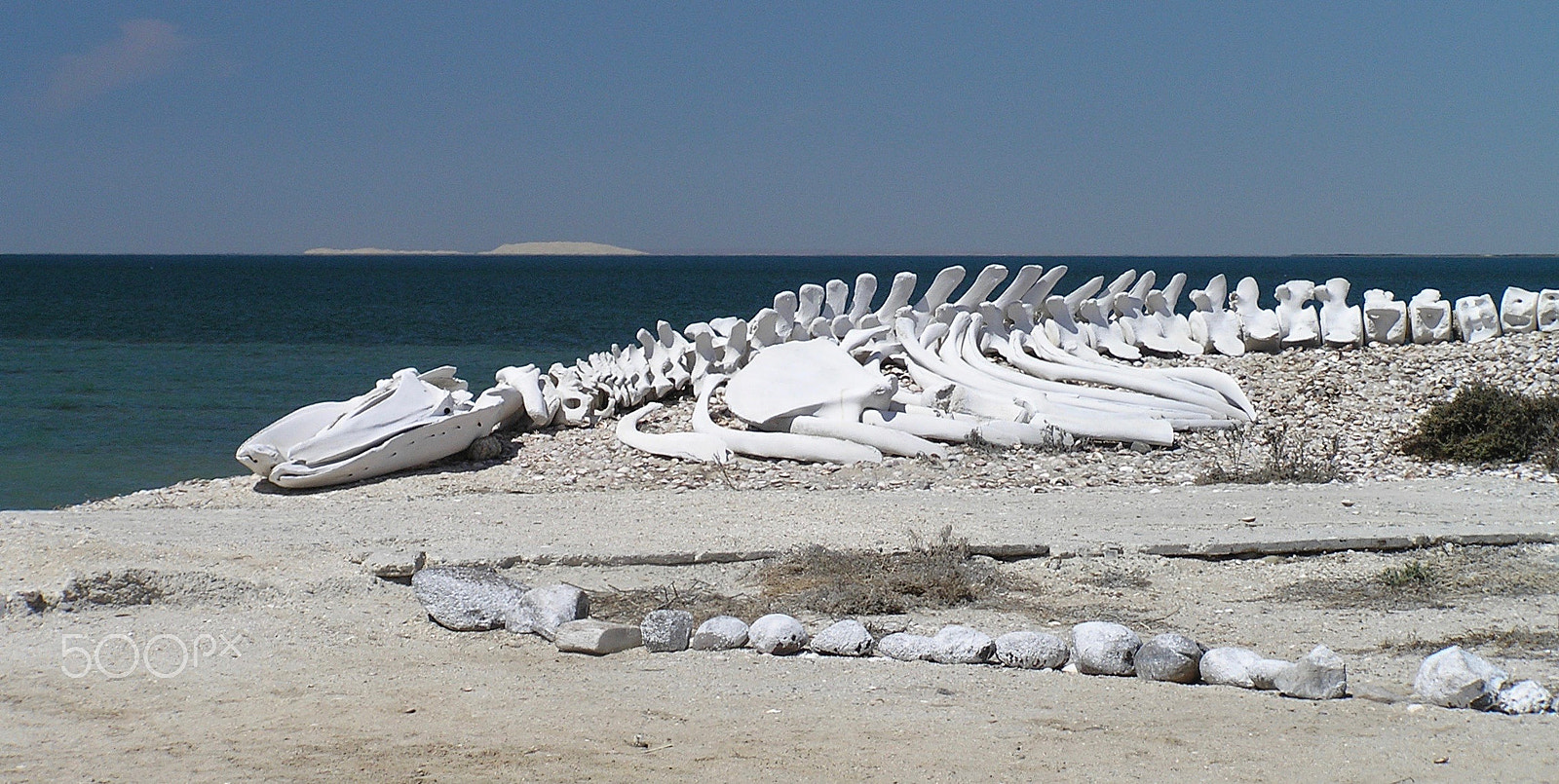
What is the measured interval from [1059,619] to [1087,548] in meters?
1.19

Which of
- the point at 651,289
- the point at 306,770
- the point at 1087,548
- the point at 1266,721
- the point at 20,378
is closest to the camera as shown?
the point at 306,770

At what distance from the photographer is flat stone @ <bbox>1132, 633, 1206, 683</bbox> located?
487cm

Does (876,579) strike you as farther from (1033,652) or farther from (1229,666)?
(1229,666)

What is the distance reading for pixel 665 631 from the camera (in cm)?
540

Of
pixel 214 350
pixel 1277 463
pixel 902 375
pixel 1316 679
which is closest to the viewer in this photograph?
pixel 1316 679

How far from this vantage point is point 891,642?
5355 mm

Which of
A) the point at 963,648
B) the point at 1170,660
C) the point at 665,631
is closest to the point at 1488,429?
the point at 1170,660

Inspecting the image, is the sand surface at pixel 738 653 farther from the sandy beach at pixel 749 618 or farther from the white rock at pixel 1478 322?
the white rock at pixel 1478 322

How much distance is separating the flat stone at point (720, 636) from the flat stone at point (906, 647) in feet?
1.88

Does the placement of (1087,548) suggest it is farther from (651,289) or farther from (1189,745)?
(651,289)

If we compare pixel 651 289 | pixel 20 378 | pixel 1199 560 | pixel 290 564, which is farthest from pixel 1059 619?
pixel 651 289

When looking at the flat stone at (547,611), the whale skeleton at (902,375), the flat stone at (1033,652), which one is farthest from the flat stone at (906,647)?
the whale skeleton at (902,375)

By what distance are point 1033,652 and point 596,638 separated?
5.72 ft

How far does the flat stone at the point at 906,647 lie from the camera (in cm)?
527
